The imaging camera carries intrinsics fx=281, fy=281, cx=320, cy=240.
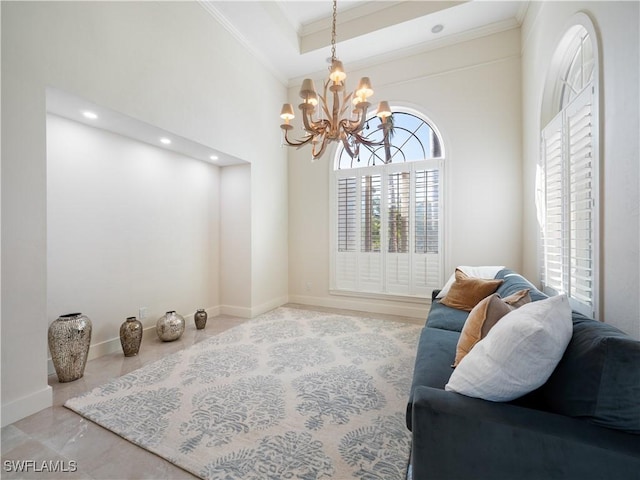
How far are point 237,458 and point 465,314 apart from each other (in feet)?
6.72

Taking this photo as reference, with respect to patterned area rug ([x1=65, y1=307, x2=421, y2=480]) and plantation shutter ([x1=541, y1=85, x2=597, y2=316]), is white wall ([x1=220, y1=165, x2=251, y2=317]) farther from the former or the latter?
plantation shutter ([x1=541, y1=85, x2=597, y2=316])

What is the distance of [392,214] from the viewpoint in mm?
4180

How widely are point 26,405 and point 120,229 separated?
64.6 inches

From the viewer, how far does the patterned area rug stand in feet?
4.83

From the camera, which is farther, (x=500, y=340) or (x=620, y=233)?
(x=620, y=233)

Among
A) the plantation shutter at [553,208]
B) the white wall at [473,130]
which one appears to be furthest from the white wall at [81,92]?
the plantation shutter at [553,208]

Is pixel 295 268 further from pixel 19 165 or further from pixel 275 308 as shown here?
pixel 19 165

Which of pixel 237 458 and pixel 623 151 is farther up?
pixel 623 151

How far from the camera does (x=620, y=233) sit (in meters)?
1.56

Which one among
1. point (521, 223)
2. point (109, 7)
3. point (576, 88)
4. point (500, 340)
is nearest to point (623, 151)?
point (576, 88)

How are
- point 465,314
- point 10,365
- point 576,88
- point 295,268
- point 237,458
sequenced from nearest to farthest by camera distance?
point 237,458, point 10,365, point 576,88, point 465,314, point 295,268

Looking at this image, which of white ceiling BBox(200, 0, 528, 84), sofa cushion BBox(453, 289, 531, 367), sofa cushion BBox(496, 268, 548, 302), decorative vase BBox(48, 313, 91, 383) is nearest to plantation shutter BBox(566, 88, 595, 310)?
sofa cushion BBox(496, 268, 548, 302)

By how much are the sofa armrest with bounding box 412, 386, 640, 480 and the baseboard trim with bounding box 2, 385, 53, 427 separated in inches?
95.3

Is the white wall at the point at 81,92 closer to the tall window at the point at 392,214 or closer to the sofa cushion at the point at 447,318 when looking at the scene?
the tall window at the point at 392,214
